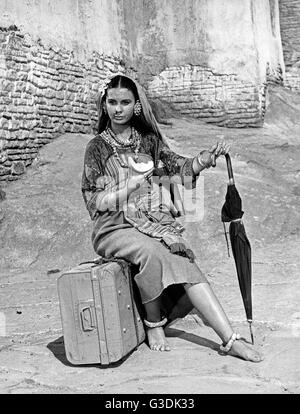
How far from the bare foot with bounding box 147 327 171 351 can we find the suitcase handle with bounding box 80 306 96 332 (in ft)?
1.28

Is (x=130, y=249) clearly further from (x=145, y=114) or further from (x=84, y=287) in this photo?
(x=145, y=114)

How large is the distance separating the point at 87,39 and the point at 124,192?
252 inches

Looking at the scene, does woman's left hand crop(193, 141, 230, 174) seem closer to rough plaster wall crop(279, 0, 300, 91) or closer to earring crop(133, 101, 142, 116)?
earring crop(133, 101, 142, 116)

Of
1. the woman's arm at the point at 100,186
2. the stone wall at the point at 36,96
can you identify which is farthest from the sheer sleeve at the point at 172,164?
the stone wall at the point at 36,96

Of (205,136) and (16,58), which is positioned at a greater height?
(16,58)

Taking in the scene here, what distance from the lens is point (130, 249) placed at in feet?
10.8

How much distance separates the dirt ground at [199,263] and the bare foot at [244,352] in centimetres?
3

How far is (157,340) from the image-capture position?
134 inches

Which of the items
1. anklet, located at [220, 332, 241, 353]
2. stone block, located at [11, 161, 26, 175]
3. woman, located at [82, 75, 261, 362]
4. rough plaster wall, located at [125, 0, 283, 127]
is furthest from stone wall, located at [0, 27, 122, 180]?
anklet, located at [220, 332, 241, 353]

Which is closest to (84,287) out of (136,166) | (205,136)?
(136,166)

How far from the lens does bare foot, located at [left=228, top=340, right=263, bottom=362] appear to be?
3.09 meters

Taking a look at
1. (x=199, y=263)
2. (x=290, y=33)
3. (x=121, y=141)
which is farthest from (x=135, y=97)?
(x=290, y=33)

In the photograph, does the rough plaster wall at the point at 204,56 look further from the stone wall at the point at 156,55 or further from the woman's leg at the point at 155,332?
the woman's leg at the point at 155,332

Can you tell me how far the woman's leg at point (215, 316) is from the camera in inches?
123
